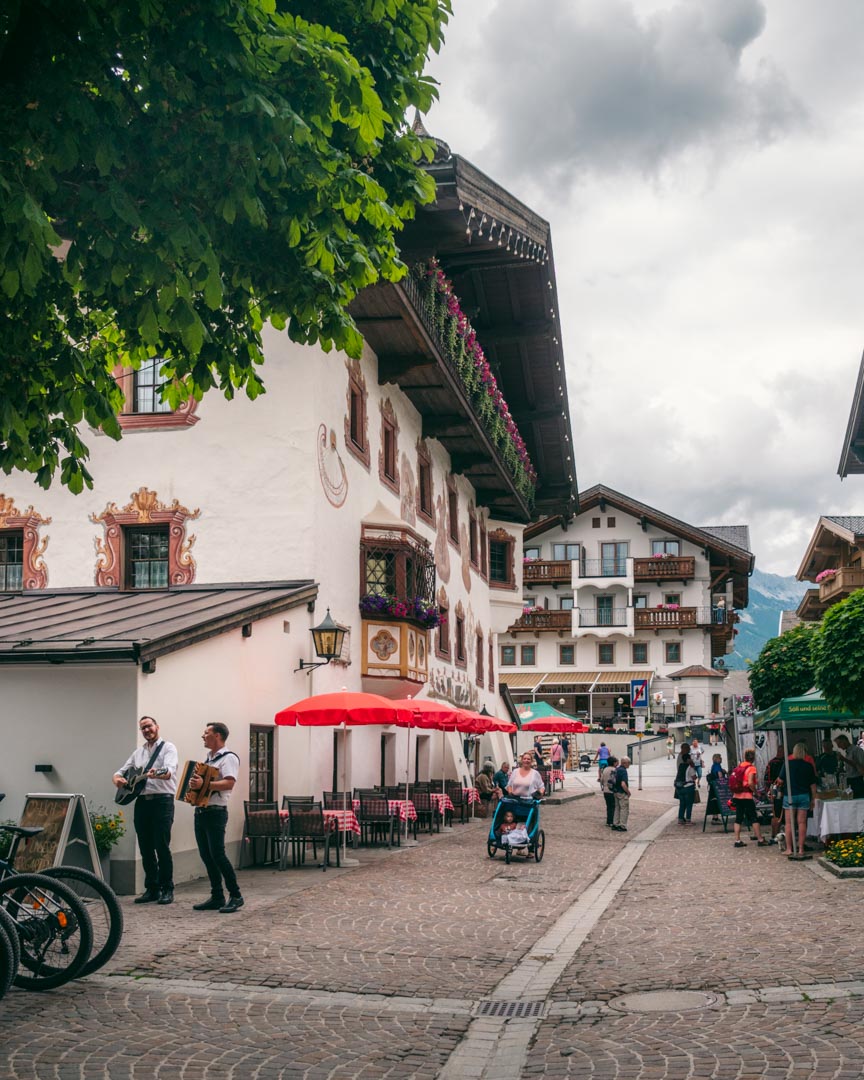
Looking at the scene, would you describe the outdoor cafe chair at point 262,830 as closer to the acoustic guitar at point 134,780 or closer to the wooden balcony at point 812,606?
the acoustic guitar at point 134,780

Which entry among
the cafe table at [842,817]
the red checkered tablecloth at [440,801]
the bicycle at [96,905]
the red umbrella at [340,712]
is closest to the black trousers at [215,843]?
the bicycle at [96,905]

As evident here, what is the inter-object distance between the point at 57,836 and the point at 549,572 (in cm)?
6419

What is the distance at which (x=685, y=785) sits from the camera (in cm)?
2708

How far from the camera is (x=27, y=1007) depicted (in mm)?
7969

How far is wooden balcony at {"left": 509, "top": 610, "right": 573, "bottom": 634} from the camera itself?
245 ft

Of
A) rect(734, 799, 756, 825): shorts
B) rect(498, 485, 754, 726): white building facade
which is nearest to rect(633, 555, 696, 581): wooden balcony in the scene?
rect(498, 485, 754, 726): white building facade

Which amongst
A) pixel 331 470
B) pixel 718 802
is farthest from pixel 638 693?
pixel 331 470

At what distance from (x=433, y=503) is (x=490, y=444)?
191 centimetres

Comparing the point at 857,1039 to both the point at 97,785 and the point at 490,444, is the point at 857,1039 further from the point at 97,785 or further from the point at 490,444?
the point at 490,444

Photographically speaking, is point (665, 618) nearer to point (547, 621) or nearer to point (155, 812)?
point (547, 621)

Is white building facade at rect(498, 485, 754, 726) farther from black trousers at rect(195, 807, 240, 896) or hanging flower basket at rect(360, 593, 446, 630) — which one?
black trousers at rect(195, 807, 240, 896)

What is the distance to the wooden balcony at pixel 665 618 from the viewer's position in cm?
7219

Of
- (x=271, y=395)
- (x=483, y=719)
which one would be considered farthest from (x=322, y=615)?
(x=483, y=719)

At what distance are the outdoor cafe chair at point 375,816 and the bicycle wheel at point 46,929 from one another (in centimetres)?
1147
